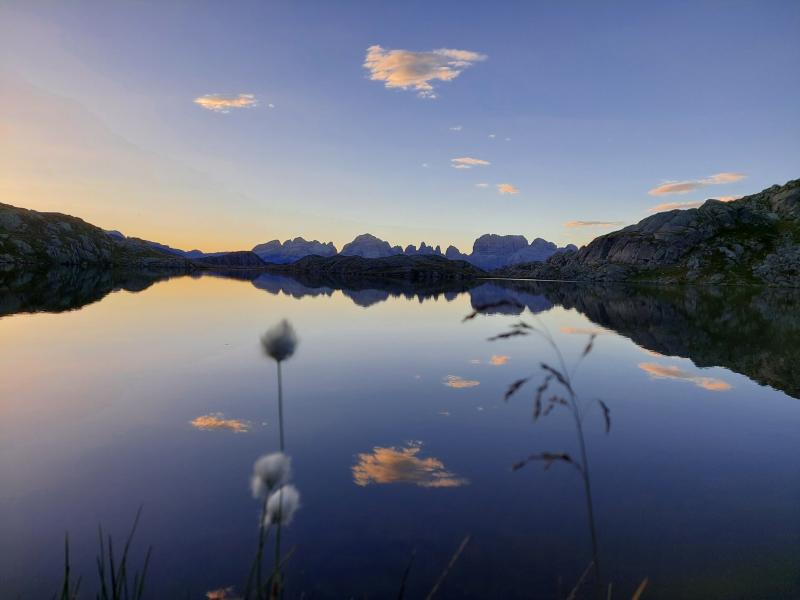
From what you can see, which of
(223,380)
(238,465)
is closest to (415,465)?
(238,465)

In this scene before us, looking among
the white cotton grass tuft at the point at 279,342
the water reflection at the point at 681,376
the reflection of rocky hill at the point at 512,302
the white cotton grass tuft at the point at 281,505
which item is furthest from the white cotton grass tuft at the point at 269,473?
the water reflection at the point at 681,376

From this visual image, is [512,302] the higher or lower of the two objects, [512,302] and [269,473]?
the higher

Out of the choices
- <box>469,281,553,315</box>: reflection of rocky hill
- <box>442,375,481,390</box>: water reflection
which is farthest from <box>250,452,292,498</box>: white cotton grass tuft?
<box>442,375,481,390</box>: water reflection

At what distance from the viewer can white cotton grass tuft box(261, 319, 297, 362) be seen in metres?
4.63

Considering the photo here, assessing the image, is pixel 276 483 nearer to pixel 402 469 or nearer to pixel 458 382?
pixel 402 469

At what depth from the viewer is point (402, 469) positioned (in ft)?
48.6

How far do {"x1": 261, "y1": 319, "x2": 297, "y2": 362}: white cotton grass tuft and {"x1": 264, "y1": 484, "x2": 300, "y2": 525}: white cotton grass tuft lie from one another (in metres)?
1.29

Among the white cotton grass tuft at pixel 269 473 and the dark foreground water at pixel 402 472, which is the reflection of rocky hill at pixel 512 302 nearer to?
the dark foreground water at pixel 402 472

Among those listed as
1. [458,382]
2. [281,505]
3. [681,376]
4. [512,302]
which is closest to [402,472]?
[281,505]

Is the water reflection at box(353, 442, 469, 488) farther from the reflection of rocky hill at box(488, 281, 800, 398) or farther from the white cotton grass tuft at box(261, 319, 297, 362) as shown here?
the reflection of rocky hill at box(488, 281, 800, 398)

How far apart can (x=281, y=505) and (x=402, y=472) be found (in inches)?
435

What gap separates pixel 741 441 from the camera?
725 inches

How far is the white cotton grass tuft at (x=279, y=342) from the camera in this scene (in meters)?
4.63

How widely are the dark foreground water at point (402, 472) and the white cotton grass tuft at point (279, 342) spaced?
2.31m
